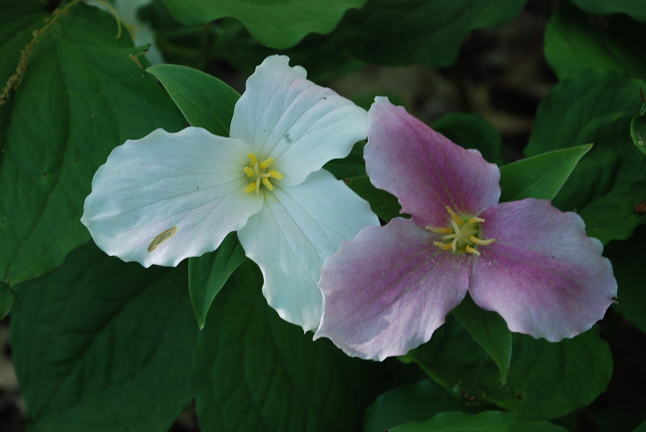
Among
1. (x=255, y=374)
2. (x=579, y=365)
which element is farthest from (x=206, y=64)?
(x=579, y=365)

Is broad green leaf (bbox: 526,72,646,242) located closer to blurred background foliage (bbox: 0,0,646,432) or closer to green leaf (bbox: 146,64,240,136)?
blurred background foliage (bbox: 0,0,646,432)

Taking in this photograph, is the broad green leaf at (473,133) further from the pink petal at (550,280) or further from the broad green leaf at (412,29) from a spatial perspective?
the pink petal at (550,280)

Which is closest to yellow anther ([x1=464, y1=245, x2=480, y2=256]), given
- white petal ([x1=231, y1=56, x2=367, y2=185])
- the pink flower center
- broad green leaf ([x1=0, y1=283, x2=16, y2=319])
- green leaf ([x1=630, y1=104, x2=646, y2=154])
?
the pink flower center

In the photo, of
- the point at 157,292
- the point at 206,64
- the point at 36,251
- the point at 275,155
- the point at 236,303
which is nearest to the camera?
the point at 275,155

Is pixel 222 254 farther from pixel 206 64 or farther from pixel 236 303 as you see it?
pixel 206 64

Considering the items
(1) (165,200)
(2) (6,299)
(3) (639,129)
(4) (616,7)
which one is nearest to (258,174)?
(1) (165,200)

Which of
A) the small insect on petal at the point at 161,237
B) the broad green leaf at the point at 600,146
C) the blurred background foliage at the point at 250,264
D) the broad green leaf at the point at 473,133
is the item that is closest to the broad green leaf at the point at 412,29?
the blurred background foliage at the point at 250,264

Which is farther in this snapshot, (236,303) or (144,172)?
(236,303)
